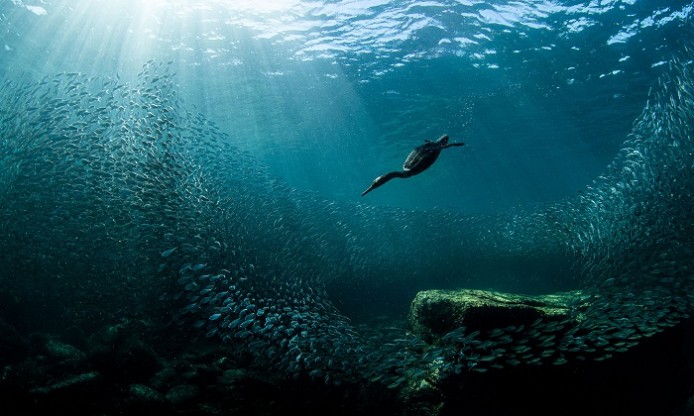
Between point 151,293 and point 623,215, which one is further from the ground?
point 623,215

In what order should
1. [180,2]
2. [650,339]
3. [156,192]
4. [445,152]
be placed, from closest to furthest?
[650,339] → [156,192] → [180,2] → [445,152]

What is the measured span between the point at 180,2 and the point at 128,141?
931cm

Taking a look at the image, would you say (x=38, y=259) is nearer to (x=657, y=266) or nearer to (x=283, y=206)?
(x=283, y=206)

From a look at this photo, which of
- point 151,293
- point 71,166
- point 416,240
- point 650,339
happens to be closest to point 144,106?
point 71,166

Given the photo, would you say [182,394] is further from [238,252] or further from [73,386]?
[238,252]

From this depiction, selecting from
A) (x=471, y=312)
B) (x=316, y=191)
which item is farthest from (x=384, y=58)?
(x=471, y=312)

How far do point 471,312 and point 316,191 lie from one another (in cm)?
1340

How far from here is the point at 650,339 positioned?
721cm

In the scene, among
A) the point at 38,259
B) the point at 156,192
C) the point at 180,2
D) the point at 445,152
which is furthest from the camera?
the point at 445,152

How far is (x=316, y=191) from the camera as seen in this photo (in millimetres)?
19406

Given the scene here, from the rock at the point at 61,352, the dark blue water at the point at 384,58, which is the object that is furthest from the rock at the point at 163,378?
the dark blue water at the point at 384,58

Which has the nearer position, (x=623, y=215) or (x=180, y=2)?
(x=623, y=215)

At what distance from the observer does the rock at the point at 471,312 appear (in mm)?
6887

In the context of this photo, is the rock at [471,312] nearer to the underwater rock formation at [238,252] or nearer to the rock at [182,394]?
the underwater rock formation at [238,252]
